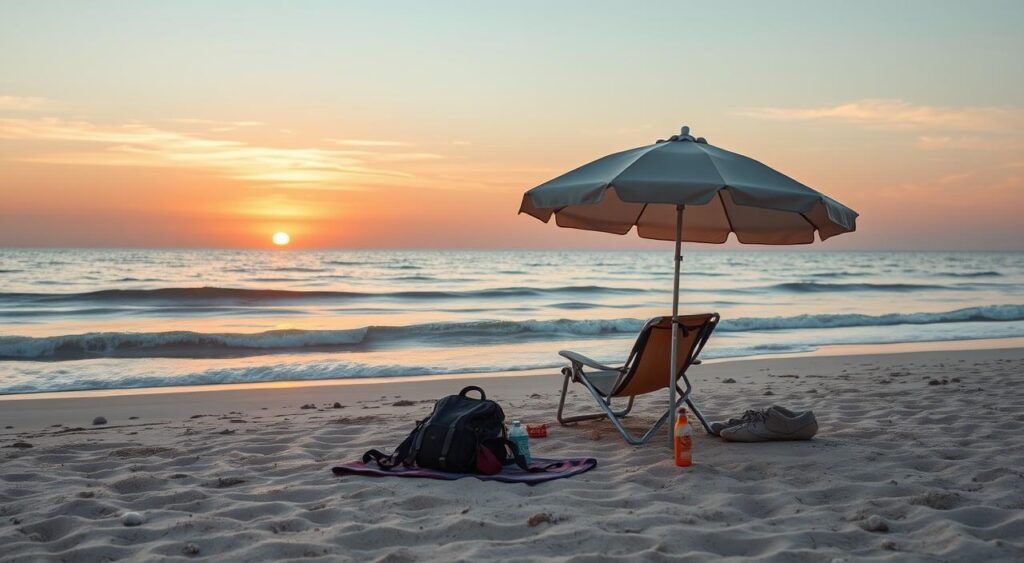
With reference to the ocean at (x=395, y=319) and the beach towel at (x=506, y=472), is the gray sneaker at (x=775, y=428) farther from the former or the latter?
the ocean at (x=395, y=319)

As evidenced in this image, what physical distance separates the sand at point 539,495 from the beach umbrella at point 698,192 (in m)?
1.20

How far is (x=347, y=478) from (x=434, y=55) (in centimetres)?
1093

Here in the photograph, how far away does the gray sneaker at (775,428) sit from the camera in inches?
217

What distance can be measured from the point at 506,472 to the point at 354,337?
11663 millimetres

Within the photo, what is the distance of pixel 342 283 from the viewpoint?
35844 mm

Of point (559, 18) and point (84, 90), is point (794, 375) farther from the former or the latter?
point (84, 90)

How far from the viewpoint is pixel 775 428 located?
18.1ft

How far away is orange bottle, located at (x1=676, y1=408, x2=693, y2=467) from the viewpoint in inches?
192

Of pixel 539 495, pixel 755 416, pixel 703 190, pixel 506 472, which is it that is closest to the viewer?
pixel 539 495

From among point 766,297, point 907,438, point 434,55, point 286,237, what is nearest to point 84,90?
point 434,55

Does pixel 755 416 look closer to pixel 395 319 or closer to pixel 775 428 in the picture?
pixel 775 428

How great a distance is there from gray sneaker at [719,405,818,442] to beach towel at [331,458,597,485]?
1180mm

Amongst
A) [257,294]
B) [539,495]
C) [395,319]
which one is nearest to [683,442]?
[539,495]

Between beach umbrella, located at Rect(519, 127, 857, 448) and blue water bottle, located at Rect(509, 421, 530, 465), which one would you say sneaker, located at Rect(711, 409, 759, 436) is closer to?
beach umbrella, located at Rect(519, 127, 857, 448)
